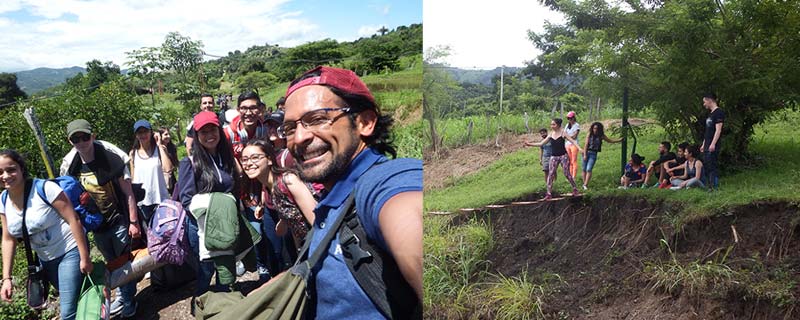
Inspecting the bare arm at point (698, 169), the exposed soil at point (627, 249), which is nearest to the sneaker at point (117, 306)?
the exposed soil at point (627, 249)

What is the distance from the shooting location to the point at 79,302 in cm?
351

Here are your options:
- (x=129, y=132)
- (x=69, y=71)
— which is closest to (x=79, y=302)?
(x=129, y=132)

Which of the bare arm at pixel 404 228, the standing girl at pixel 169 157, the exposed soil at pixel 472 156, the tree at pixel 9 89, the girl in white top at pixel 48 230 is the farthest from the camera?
the tree at pixel 9 89

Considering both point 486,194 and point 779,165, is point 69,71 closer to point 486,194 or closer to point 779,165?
point 486,194

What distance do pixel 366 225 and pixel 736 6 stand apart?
1.74 meters

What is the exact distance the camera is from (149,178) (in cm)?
438

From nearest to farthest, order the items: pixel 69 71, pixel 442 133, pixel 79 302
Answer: pixel 442 133 → pixel 79 302 → pixel 69 71

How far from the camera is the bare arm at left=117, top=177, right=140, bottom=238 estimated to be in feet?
13.1

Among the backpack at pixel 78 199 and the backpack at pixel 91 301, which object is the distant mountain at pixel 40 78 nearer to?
the backpack at pixel 78 199

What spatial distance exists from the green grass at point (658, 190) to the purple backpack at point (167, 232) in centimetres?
236

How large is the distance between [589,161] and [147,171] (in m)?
3.46

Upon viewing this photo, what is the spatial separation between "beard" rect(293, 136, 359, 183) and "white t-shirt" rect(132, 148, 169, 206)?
354cm

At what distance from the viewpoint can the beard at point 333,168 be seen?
126cm

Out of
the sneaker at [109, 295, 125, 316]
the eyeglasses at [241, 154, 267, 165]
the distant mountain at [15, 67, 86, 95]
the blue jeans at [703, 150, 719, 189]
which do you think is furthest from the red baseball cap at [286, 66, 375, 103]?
the distant mountain at [15, 67, 86, 95]
